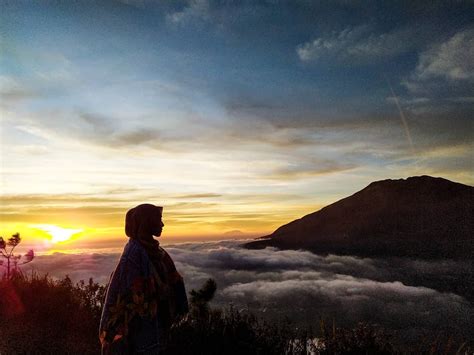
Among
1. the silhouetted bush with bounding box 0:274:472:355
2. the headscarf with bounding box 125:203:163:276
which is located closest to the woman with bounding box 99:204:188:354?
the headscarf with bounding box 125:203:163:276

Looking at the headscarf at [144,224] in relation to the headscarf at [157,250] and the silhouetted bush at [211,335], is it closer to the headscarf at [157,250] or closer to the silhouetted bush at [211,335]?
the headscarf at [157,250]

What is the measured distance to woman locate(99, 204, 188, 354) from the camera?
4.18m

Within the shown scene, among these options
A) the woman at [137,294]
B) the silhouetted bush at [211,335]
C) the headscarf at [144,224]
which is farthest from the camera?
the silhouetted bush at [211,335]

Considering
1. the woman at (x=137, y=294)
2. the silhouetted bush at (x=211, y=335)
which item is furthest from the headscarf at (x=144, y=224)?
the silhouetted bush at (x=211, y=335)

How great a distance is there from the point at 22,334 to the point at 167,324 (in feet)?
12.7

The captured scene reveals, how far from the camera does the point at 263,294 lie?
165875 millimetres

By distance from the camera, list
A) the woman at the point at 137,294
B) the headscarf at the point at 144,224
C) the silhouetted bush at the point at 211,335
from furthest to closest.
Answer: the silhouetted bush at the point at 211,335 < the headscarf at the point at 144,224 < the woman at the point at 137,294

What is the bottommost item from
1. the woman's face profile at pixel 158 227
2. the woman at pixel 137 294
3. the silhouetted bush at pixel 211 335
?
the silhouetted bush at pixel 211 335

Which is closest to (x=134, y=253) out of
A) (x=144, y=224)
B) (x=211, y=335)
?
(x=144, y=224)

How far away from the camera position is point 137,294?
4164 mm

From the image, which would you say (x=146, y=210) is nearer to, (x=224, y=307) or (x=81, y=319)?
(x=224, y=307)

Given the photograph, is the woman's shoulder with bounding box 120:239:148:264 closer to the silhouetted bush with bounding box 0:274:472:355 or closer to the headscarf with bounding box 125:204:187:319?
the headscarf with bounding box 125:204:187:319

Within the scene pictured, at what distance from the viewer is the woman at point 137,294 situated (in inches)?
164

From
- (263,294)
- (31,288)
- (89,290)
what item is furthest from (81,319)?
(263,294)
